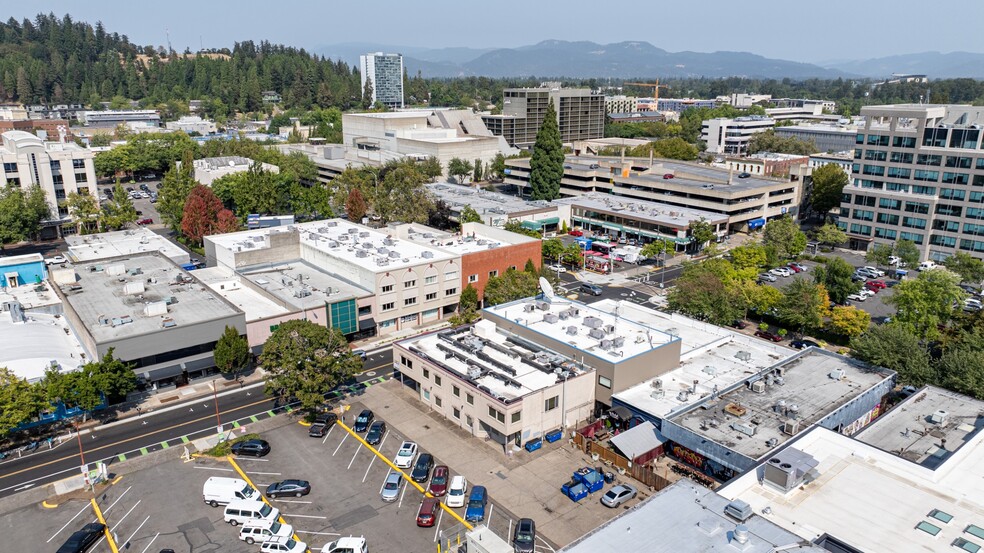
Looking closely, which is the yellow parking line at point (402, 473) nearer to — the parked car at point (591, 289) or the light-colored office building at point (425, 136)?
the parked car at point (591, 289)

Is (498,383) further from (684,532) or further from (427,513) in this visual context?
(684,532)

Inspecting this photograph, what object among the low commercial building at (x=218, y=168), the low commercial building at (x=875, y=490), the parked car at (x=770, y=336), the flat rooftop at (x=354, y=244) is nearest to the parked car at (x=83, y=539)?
the flat rooftop at (x=354, y=244)

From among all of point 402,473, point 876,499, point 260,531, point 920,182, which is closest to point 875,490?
point 876,499

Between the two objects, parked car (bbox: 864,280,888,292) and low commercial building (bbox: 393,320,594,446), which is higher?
low commercial building (bbox: 393,320,594,446)

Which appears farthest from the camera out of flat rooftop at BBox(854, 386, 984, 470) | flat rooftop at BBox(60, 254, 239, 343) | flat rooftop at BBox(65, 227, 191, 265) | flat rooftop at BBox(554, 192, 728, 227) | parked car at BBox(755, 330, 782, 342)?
flat rooftop at BBox(554, 192, 728, 227)

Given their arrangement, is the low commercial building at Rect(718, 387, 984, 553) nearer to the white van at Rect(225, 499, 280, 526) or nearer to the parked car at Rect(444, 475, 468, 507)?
the parked car at Rect(444, 475, 468, 507)

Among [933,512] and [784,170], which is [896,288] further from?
[784,170]

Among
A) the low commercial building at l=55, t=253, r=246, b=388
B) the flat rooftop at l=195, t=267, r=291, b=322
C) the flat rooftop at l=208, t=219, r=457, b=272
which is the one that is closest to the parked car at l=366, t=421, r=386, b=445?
the low commercial building at l=55, t=253, r=246, b=388
